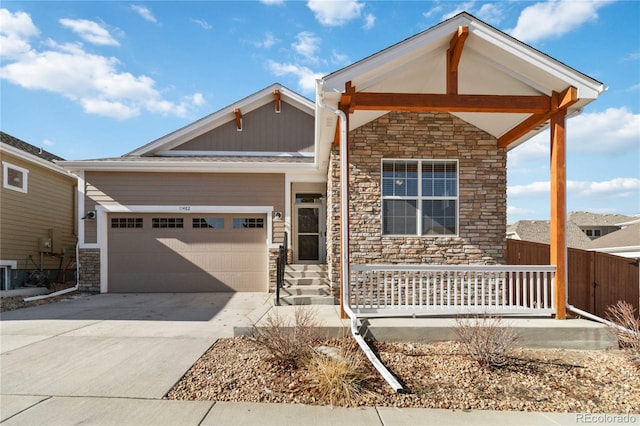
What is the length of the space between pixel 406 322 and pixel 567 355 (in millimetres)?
2131

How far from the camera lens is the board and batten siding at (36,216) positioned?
1067 cm

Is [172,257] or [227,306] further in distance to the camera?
[172,257]

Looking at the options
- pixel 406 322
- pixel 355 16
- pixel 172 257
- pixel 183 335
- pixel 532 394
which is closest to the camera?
pixel 532 394

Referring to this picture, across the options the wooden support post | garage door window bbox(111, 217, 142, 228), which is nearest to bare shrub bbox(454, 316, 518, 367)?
the wooden support post

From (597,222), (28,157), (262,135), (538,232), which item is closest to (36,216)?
(28,157)

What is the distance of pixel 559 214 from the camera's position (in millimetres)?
5879

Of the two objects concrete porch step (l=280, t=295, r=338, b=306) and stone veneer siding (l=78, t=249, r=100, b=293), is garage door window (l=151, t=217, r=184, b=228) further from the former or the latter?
concrete porch step (l=280, t=295, r=338, b=306)

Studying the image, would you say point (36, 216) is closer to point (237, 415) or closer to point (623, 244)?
point (237, 415)

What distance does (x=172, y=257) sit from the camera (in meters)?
10.4

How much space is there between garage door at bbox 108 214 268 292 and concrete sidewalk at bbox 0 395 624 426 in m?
6.72

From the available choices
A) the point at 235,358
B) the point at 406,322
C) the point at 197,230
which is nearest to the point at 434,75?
the point at 406,322

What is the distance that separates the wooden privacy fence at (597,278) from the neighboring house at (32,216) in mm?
13460

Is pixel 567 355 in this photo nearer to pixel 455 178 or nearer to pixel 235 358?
pixel 455 178

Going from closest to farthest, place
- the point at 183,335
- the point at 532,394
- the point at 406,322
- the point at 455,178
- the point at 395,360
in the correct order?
the point at 532,394 < the point at 395,360 < the point at 406,322 < the point at 183,335 < the point at 455,178
